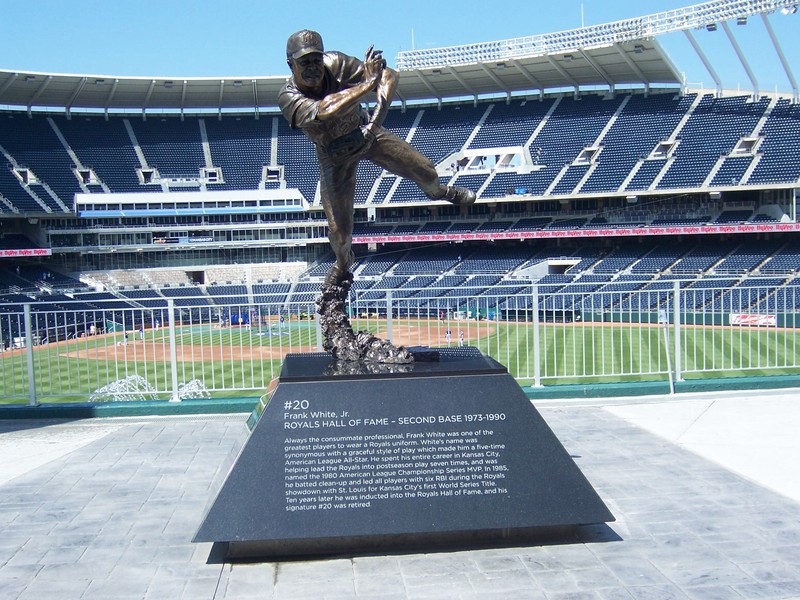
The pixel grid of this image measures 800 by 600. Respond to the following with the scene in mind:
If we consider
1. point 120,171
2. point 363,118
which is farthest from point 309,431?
point 120,171

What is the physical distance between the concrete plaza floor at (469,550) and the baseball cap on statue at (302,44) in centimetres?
390

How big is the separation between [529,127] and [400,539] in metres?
44.7

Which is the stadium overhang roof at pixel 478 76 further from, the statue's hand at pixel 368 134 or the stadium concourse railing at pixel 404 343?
the statue's hand at pixel 368 134

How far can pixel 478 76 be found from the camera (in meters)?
47.6

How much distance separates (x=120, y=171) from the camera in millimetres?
48312

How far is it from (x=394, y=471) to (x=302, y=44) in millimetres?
3484

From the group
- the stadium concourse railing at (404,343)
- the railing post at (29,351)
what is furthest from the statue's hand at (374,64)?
the railing post at (29,351)

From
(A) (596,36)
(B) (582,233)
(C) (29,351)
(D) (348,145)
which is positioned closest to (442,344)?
(C) (29,351)

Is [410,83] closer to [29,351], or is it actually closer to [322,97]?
[29,351]

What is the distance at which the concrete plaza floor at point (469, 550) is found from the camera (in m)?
4.98

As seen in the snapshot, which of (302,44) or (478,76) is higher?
(478,76)

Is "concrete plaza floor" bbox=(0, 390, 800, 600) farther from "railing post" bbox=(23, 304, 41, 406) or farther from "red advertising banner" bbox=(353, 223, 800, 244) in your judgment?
"red advertising banner" bbox=(353, 223, 800, 244)

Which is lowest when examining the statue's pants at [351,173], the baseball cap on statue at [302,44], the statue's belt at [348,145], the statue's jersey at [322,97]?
the statue's pants at [351,173]

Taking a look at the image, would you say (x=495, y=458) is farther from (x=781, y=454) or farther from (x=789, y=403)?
(x=789, y=403)
